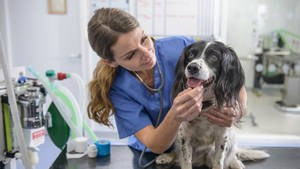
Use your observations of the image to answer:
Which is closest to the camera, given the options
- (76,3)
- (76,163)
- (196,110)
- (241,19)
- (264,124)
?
(196,110)

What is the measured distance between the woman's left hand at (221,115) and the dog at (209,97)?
2 cm

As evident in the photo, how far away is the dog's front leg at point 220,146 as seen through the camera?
1.13m

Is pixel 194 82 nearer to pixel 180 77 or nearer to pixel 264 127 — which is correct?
pixel 180 77

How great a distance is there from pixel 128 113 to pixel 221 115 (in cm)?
43

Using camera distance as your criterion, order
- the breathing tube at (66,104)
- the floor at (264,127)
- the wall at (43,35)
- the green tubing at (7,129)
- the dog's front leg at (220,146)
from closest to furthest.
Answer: the dog's front leg at (220,146) → the green tubing at (7,129) → the breathing tube at (66,104) → the floor at (264,127) → the wall at (43,35)

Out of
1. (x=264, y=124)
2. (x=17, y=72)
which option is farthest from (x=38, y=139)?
(x=264, y=124)

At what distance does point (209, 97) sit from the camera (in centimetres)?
110

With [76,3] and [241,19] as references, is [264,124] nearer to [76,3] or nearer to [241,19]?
[241,19]

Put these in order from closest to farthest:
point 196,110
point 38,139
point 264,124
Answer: point 196,110 < point 38,139 < point 264,124

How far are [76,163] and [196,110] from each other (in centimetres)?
66

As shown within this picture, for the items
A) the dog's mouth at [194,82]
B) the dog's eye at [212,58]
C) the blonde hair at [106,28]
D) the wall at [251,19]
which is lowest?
the dog's mouth at [194,82]

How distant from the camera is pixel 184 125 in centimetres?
117

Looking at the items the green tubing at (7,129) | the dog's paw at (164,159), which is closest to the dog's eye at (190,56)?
the dog's paw at (164,159)

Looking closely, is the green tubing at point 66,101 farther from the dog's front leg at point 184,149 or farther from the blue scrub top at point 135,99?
the dog's front leg at point 184,149
